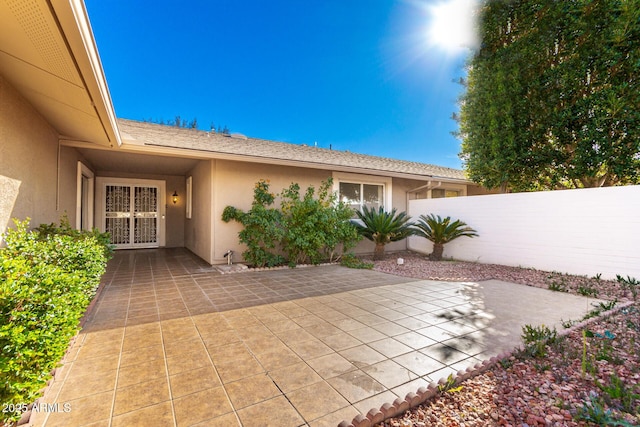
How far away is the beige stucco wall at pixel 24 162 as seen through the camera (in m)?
3.25

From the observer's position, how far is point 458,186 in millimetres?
12484

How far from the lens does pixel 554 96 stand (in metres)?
7.91

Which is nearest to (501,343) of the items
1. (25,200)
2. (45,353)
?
(45,353)

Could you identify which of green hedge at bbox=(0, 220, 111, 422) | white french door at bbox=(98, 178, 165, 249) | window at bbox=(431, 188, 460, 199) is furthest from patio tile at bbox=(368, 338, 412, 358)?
white french door at bbox=(98, 178, 165, 249)

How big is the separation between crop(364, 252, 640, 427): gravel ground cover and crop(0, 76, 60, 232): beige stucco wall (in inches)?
191

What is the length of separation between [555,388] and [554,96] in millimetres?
8923

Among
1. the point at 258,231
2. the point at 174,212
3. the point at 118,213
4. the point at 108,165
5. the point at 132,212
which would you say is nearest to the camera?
the point at 258,231

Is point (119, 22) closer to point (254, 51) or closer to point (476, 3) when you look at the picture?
point (254, 51)

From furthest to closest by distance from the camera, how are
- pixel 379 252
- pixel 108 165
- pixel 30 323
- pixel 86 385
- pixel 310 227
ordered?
pixel 108 165, pixel 379 252, pixel 310 227, pixel 86 385, pixel 30 323

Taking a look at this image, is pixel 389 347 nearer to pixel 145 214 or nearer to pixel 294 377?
pixel 294 377

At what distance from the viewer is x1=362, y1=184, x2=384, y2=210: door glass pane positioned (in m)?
9.96

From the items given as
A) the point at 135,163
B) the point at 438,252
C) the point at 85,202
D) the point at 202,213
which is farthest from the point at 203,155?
the point at 438,252

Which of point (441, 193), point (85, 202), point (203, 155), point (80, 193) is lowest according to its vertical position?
point (85, 202)

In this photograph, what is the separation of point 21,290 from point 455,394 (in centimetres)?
312
